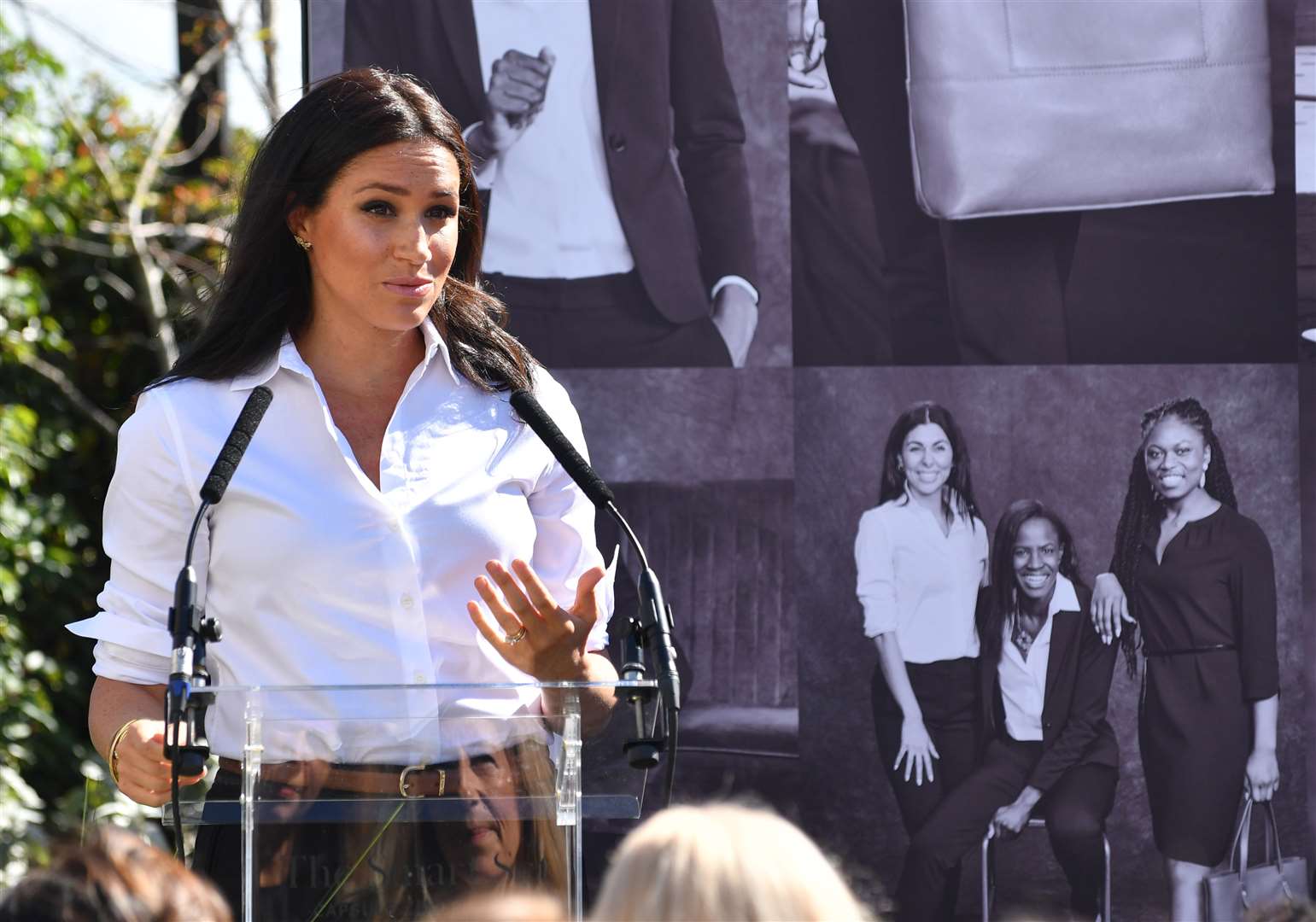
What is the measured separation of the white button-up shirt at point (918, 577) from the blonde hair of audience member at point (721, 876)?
1.80 meters

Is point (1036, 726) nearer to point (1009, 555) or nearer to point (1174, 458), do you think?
point (1009, 555)

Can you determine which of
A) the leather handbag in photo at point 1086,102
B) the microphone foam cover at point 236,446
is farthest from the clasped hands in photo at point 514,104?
the microphone foam cover at point 236,446

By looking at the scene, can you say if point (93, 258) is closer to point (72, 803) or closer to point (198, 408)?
point (72, 803)

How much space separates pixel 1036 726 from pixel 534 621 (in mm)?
1392

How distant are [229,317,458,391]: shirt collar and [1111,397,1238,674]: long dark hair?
137cm

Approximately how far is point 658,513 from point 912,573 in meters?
0.48

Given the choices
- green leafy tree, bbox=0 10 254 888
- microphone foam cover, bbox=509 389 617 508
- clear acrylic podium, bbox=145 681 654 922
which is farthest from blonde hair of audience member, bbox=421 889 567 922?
green leafy tree, bbox=0 10 254 888

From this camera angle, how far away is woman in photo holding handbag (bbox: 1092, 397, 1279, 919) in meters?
2.97

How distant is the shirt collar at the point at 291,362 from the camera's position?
221 cm

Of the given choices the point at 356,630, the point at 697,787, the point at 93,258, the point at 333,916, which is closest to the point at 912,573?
the point at 697,787

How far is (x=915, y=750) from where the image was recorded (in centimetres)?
301

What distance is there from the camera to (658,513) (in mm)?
3045

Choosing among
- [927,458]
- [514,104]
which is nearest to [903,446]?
[927,458]

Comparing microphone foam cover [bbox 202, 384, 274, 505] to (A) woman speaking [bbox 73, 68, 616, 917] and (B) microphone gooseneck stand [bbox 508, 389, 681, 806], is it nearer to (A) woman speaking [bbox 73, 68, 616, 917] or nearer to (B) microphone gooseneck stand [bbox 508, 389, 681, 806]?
(A) woman speaking [bbox 73, 68, 616, 917]
